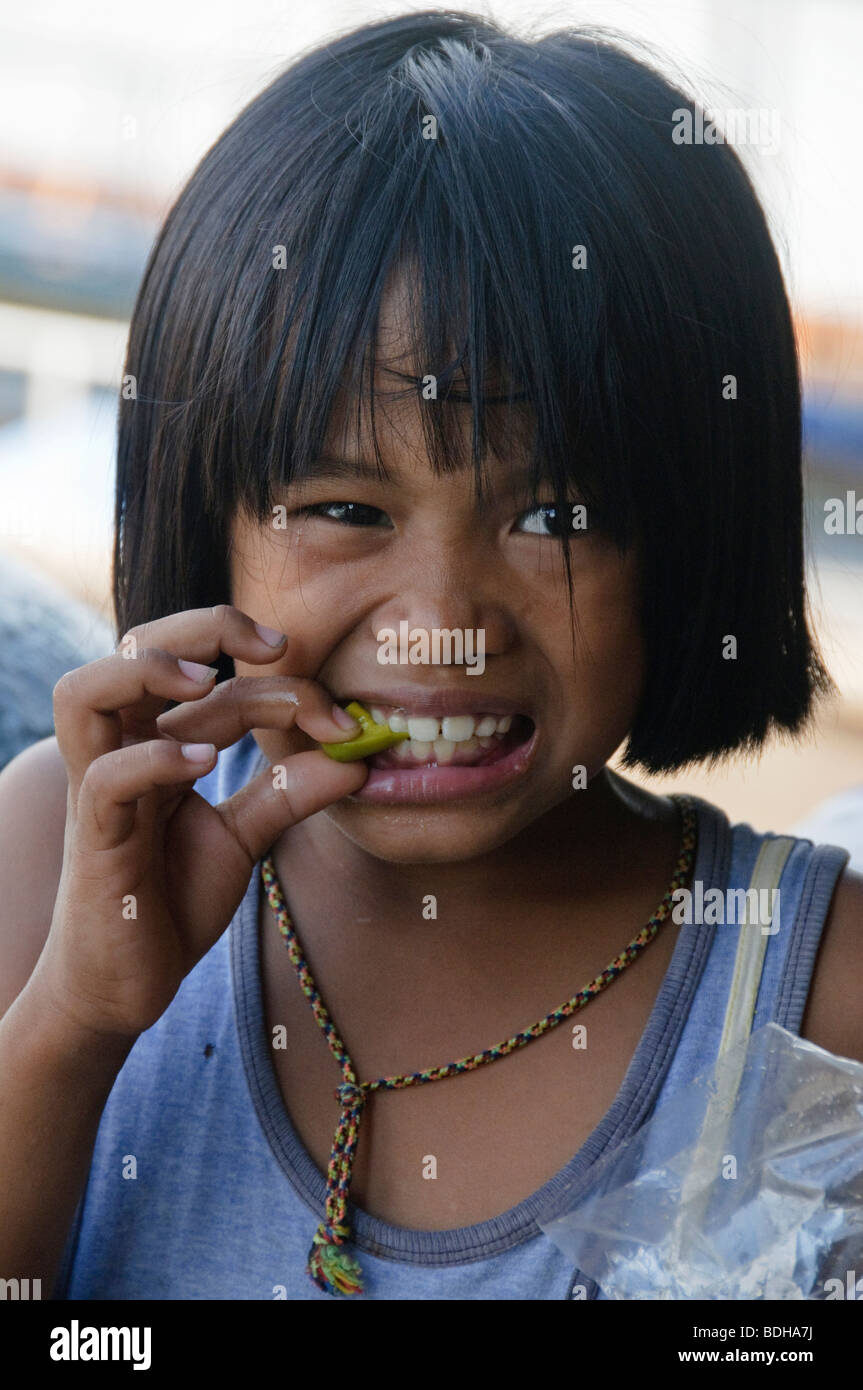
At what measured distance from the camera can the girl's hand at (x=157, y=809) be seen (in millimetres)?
1016

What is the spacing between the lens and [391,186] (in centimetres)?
103

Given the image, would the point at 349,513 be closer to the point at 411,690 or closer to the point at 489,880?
the point at 411,690

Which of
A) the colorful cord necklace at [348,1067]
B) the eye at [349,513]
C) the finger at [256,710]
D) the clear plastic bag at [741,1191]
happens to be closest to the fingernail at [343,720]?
the finger at [256,710]

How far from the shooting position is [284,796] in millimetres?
1081

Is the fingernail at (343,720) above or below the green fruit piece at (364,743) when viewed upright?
above

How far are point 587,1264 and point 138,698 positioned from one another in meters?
0.53

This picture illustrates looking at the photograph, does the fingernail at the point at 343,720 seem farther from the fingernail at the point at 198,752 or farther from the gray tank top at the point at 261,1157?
the gray tank top at the point at 261,1157

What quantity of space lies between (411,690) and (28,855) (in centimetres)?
42

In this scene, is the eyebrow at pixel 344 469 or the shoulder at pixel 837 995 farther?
the shoulder at pixel 837 995

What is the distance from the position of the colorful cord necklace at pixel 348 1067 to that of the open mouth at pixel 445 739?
24 centimetres

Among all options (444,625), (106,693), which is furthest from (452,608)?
(106,693)

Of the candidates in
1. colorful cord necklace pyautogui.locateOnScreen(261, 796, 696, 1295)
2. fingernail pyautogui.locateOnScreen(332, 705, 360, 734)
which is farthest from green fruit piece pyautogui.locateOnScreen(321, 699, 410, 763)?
colorful cord necklace pyautogui.locateOnScreen(261, 796, 696, 1295)

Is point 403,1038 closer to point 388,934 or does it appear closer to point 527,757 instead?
point 388,934

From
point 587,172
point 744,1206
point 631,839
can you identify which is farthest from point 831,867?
point 587,172
